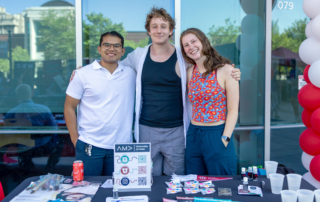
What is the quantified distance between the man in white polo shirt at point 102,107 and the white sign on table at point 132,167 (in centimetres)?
61

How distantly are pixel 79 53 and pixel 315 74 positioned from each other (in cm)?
266

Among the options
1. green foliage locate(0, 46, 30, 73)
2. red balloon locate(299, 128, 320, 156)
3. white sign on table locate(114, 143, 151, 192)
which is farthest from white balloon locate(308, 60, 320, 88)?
green foliage locate(0, 46, 30, 73)

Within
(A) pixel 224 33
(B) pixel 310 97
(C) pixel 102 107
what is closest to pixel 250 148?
(B) pixel 310 97

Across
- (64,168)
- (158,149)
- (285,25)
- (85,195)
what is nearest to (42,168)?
(64,168)

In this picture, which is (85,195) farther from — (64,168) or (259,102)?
(259,102)

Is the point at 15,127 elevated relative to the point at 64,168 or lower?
elevated

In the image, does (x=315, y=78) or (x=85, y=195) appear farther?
(x=315, y=78)

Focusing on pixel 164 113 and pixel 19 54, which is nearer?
pixel 164 113

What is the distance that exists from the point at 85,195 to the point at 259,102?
9.20 feet

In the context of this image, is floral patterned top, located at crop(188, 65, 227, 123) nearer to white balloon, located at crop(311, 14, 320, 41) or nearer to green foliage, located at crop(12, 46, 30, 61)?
white balloon, located at crop(311, 14, 320, 41)

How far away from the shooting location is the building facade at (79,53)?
3414 mm

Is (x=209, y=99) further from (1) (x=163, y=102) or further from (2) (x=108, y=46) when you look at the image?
(2) (x=108, y=46)

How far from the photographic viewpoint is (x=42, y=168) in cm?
351

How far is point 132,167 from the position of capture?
1696 mm
